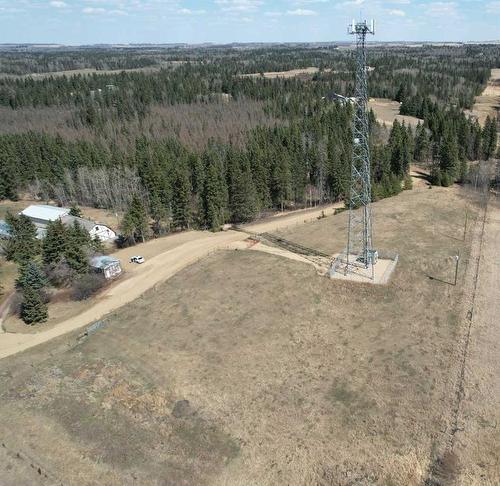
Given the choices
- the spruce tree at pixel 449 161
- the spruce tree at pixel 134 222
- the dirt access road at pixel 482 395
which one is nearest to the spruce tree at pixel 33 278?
the spruce tree at pixel 134 222

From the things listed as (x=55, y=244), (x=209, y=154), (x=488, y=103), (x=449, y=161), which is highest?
(x=488, y=103)

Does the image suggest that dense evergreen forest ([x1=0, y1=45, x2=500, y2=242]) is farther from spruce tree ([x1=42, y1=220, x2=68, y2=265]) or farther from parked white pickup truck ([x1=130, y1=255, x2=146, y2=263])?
spruce tree ([x1=42, y1=220, x2=68, y2=265])

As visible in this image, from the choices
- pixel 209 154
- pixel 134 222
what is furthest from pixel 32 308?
pixel 209 154

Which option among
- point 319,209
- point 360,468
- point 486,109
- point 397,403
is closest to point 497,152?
point 319,209

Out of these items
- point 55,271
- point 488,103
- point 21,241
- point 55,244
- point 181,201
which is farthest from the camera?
point 488,103

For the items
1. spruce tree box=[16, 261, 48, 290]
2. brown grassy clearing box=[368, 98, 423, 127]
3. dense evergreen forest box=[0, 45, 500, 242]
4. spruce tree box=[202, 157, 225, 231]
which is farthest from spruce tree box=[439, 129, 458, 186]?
spruce tree box=[16, 261, 48, 290]

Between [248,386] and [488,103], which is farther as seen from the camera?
[488,103]

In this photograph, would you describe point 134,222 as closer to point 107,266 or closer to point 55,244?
point 107,266

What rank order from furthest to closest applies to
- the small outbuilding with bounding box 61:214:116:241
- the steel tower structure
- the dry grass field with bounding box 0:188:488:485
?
the small outbuilding with bounding box 61:214:116:241 < the steel tower structure < the dry grass field with bounding box 0:188:488:485
